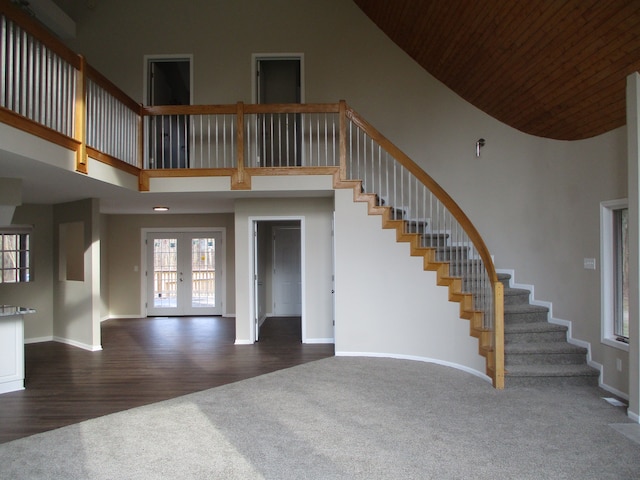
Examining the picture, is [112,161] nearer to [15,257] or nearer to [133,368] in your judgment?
[133,368]

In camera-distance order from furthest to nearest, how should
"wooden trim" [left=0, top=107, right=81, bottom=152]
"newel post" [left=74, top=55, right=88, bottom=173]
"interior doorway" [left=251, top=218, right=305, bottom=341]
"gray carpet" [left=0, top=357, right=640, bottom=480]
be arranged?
"interior doorway" [left=251, top=218, right=305, bottom=341], "newel post" [left=74, top=55, right=88, bottom=173], "wooden trim" [left=0, top=107, right=81, bottom=152], "gray carpet" [left=0, top=357, right=640, bottom=480]

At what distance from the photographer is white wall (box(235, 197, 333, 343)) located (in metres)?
6.82

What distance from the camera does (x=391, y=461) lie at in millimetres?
2982

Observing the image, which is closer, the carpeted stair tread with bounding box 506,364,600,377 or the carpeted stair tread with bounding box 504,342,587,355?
the carpeted stair tread with bounding box 506,364,600,377

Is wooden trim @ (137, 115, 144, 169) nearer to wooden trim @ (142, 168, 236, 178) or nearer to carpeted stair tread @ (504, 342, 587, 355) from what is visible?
wooden trim @ (142, 168, 236, 178)

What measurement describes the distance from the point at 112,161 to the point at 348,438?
12.9 feet

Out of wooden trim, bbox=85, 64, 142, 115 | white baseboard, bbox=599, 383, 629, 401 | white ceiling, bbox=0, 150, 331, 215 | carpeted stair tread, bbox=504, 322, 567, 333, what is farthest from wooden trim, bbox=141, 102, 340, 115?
white baseboard, bbox=599, 383, 629, 401

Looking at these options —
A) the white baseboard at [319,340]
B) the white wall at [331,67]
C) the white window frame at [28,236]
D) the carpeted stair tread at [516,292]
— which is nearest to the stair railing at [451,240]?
the carpeted stair tread at [516,292]

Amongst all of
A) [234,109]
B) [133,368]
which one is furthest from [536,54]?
[133,368]

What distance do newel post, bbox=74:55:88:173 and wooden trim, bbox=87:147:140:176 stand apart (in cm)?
17

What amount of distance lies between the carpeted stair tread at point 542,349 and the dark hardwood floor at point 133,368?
8.01 ft

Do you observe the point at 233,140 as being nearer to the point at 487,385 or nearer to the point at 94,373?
the point at 94,373

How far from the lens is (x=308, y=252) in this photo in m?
6.85

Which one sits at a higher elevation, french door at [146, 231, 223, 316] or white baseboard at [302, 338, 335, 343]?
french door at [146, 231, 223, 316]
